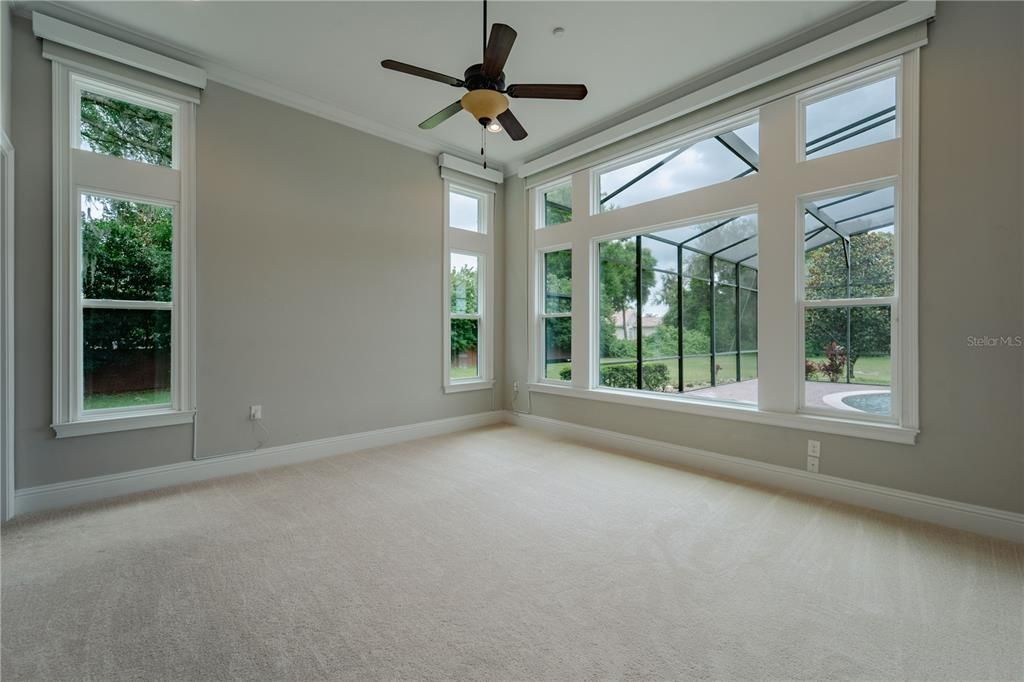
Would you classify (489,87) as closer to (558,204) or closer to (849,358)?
(558,204)

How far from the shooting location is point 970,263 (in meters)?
2.40

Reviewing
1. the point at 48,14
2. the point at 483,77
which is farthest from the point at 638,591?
the point at 48,14

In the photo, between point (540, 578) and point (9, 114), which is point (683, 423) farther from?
point (9, 114)

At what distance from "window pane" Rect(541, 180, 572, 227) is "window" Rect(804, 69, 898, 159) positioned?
230 centimetres

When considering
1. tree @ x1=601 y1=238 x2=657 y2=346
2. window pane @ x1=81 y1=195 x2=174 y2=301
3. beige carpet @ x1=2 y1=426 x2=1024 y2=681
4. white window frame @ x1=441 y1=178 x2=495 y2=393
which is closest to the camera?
beige carpet @ x1=2 y1=426 x2=1024 y2=681

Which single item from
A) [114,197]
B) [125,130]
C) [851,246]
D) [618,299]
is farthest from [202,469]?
[851,246]

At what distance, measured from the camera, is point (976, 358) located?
2391 millimetres

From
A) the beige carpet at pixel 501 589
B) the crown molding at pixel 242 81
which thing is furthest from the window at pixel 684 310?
the crown molding at pixel 242 81

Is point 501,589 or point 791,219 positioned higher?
point 791,219

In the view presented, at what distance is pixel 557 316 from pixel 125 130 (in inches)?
159

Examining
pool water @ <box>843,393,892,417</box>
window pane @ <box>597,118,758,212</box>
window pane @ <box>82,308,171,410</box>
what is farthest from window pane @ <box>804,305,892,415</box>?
window pane @ <box>82,308,171,410</box>

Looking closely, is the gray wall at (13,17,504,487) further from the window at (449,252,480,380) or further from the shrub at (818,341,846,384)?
the shrub at (818,341,846,384)

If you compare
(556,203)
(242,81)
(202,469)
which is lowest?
(202,469)

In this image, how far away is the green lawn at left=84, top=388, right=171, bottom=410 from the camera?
2895 mm
